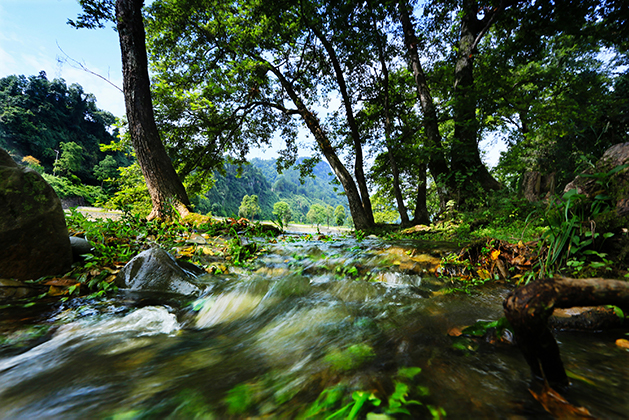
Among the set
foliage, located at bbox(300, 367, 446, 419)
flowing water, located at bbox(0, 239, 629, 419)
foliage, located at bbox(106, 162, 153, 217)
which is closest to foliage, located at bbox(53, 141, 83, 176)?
foliage, located at bbox(106, 162, 153, 217)

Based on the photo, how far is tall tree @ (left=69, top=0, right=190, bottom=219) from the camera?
18.5 feet

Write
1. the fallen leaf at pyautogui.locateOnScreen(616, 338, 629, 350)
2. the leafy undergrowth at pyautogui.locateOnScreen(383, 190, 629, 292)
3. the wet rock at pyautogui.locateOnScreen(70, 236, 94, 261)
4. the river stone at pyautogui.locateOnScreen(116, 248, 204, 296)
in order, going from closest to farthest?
the fallen leaf at pyautogui.locateOnScreen(616, 338, 629, 350)
the leafy undergrowth at pyautogui.locateOnScreen(383, 190, 629, 292)
the river stone at pyautogui.locateOnScreen(116, 248, 204, 296)
the wet rock at pyautogui.locateOnScreen(70, 236, 94, 261)

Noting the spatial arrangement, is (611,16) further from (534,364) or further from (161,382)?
(161,382)

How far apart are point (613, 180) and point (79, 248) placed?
6.43 m

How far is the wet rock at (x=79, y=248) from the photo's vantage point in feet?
10.6

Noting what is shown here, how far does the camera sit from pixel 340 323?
1942 millimetres

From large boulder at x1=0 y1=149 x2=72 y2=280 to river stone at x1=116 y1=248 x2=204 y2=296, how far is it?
2.56ft

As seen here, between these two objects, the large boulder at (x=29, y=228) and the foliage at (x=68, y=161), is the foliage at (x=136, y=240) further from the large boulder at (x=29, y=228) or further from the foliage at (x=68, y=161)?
the foliage at (x=68, y=161)

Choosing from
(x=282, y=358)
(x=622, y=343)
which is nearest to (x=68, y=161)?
(x=282, y=358)

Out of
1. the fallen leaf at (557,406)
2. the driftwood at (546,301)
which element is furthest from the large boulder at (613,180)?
the fallen leaf at (557,406)

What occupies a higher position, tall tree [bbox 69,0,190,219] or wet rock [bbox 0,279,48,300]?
tall tree [bbox 69,0,190,219]

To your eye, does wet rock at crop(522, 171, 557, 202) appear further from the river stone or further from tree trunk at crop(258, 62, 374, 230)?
the river stone

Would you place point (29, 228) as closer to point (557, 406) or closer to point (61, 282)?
point (61, 282)

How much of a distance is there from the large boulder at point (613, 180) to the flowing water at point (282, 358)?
1.25m
